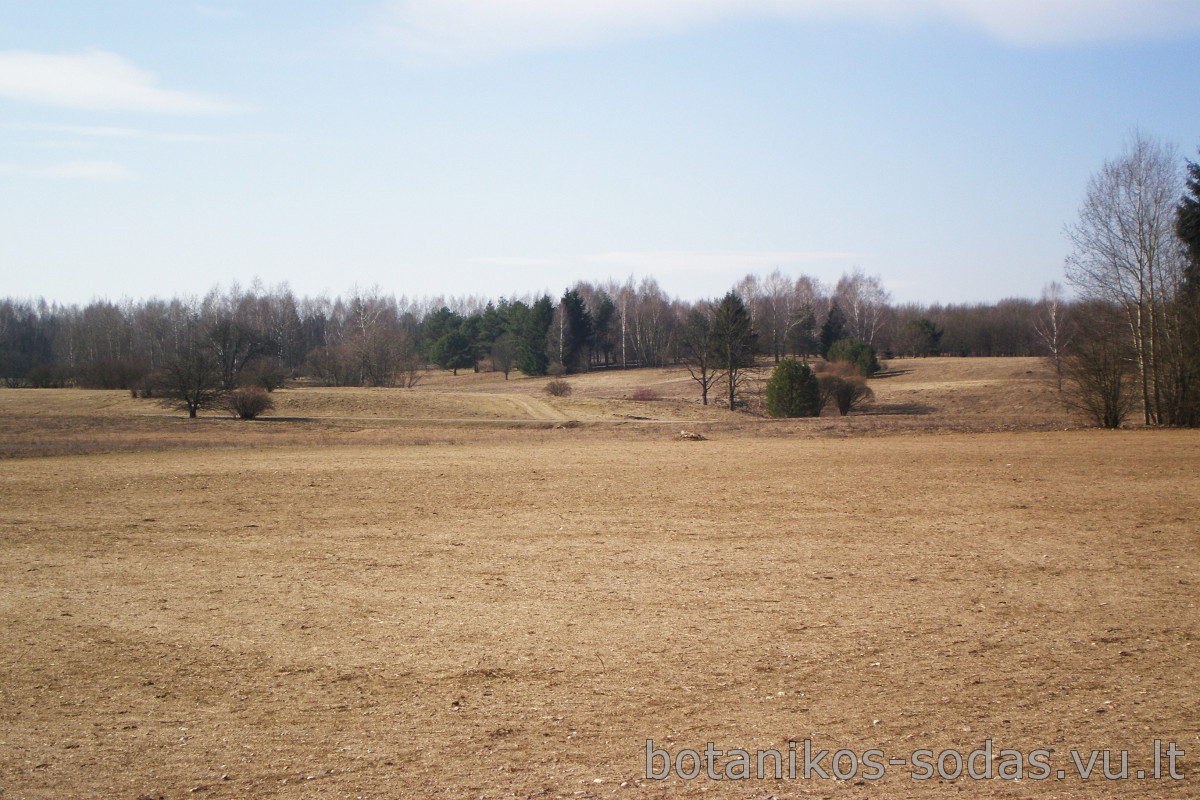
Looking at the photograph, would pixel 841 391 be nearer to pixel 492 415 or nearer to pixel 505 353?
pixel 492 415

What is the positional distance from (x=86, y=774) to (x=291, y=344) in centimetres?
10717

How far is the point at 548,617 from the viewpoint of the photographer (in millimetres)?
8484

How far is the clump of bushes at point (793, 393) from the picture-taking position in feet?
143

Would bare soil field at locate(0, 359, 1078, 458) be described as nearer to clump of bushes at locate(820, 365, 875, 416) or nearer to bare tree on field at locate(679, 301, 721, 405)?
clump of bushes at locate(820, 365, 875, 416)

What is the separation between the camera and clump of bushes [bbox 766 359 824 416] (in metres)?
43.5

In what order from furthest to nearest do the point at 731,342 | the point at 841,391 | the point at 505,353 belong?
the point at 505,353 < the point at 731,342 < the point at 841,391

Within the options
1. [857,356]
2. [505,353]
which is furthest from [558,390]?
[505,353]

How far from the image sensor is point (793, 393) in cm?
4356

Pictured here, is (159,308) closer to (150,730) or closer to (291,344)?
(291,344)

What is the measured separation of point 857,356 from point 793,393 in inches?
1434

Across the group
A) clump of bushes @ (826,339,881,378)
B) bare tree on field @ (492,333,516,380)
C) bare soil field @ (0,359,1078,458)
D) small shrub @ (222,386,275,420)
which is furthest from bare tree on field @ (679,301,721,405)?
bare tree on field @ (492,333,516,380)

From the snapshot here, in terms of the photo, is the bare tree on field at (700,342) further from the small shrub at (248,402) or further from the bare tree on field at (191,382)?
the bare tree on field at (191,382)

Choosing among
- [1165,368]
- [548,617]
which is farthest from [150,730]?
[1165,368]

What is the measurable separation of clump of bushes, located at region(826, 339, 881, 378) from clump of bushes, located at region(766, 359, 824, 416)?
32.6m
